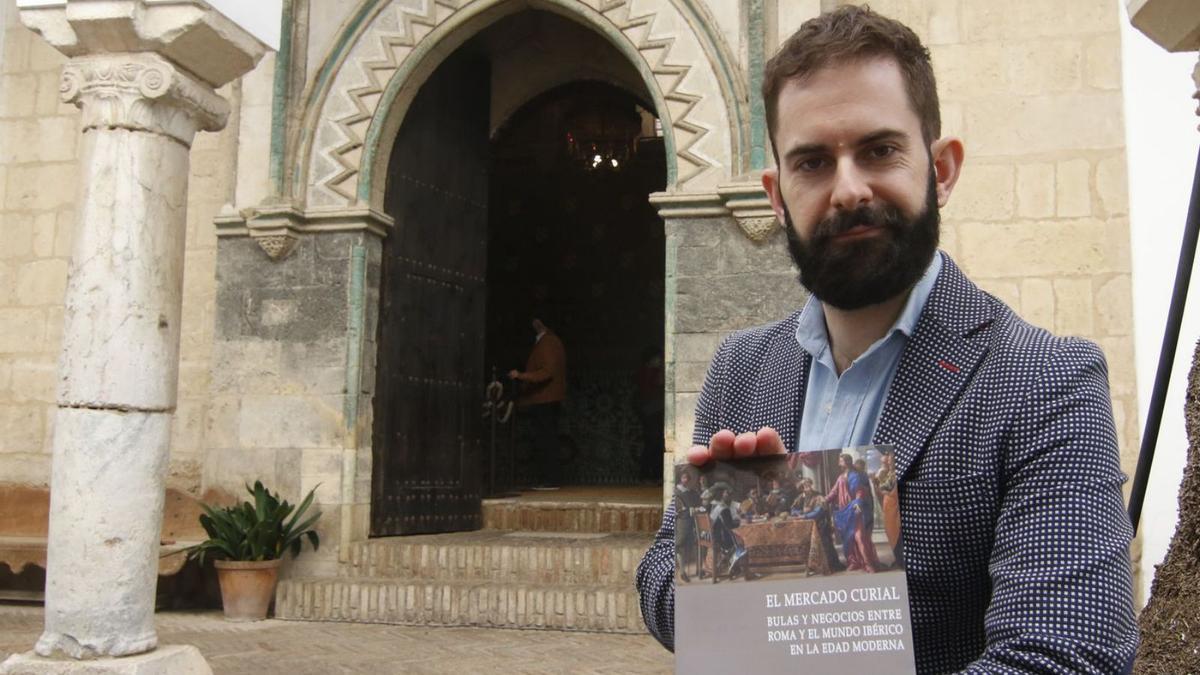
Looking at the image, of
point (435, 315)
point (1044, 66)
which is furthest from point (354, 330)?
point (1044, 66)

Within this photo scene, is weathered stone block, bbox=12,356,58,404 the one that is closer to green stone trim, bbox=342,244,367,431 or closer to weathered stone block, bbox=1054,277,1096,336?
green stone trim, bbox=342,244,367,431

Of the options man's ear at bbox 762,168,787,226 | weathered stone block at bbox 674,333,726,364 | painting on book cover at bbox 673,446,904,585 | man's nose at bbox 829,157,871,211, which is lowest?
painting on book cover at bbox 673,446,904,585

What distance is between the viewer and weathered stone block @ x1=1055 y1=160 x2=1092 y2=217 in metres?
5.88

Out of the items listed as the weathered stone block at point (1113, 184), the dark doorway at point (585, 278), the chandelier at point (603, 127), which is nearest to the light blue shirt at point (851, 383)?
the weathered stone block at point (1113, 184)

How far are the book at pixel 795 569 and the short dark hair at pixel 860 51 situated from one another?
1.48 ft

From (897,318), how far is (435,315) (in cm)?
634

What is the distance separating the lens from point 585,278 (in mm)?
12141

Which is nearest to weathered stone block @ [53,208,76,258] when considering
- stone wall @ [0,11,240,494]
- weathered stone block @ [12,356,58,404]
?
stone wall @ [0,11,240,494]

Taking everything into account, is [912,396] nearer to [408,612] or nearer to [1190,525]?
[1190,525]

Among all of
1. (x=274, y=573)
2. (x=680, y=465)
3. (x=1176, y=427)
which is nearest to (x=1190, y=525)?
(x=680, y=465)

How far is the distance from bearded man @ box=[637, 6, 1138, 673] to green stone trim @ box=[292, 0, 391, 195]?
600 cm

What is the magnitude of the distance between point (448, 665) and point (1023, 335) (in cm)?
439

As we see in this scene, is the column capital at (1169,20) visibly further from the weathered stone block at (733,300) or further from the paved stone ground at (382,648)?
the paved stone ground at (382,648)

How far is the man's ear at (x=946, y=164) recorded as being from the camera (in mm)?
1280
